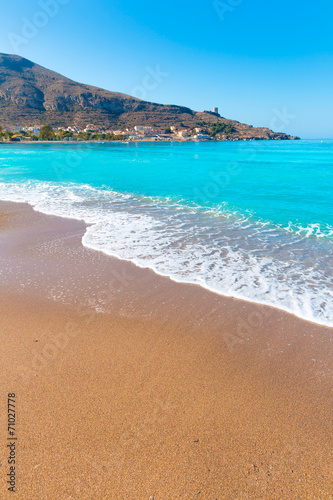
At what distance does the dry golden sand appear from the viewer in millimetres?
2695

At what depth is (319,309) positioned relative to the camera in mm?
5480

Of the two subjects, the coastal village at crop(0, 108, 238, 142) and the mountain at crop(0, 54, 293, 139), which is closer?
the coastal village at crop(0, 108, 238, 142)

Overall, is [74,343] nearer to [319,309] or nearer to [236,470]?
[236,470]

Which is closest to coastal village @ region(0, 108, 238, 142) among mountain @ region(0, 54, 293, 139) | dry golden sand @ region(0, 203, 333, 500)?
mountain @ region(0, 54, 293, 139)

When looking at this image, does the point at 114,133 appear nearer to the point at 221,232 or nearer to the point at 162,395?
the point at 221,232

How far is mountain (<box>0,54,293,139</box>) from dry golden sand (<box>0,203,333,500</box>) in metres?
155

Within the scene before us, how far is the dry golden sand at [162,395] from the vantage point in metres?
2.70

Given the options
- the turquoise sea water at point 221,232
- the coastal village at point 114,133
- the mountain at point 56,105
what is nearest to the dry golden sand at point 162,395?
the turquoise sea water at point 221,232

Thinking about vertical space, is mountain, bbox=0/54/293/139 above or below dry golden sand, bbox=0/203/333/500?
above

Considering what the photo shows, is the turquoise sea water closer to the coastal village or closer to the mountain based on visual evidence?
the coastal village

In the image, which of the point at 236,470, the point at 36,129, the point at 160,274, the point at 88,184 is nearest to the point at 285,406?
the point at 236,470

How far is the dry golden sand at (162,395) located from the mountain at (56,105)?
154511 millimetres

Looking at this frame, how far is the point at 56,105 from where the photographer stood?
160 m

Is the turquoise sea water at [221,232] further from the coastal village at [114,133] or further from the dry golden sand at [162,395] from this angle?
the coastal village at [114,133]
